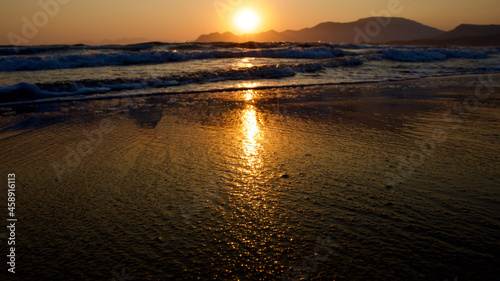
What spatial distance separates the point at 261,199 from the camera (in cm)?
227

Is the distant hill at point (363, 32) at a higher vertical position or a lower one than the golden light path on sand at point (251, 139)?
higher

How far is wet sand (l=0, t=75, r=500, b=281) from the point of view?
5.31 feet

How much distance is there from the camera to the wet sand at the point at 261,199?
162 centimetres

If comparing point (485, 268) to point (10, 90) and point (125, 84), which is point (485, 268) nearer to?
point (125, 84)

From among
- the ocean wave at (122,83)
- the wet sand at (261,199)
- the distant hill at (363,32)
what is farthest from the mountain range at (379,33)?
the wet sand at (261,199)

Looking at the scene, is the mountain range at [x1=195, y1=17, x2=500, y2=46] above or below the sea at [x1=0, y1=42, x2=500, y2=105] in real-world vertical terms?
above

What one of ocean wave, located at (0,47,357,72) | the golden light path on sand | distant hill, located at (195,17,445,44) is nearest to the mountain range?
distant hill, located at (195,17,445,44)

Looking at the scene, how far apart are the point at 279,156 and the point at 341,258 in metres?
1.62

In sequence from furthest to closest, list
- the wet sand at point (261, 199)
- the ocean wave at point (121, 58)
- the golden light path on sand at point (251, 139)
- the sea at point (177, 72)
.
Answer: the ocean wave at point (121, 58) < the sea at point (177, 72) < the golden light path on sand at point (251, 139) < the wet sand at point (261, 199)

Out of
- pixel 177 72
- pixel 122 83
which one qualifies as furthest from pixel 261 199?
pixel 177 72

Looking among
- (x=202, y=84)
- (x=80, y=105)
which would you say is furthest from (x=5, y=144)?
(x=202, y=84)

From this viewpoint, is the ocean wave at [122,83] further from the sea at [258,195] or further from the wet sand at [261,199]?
the wet sand at [261,199]

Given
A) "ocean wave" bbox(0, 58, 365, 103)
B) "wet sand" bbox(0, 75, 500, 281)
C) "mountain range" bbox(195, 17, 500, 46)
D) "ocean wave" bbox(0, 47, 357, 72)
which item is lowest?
"wet sand" bbox(0, 75, 500, 281)

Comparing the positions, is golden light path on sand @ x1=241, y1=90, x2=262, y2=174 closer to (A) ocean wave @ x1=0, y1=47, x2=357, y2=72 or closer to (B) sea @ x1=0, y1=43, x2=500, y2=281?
(B) sea @ x1=0, y1=43, x2=500, y2=281
